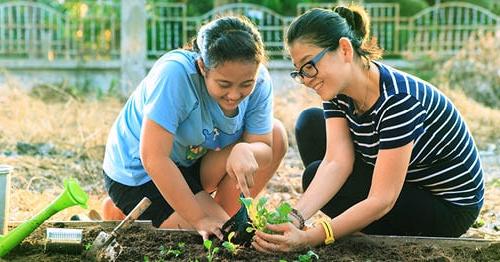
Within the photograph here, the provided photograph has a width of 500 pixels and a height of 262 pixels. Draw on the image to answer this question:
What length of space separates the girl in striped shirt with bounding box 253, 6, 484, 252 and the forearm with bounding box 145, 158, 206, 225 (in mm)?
326

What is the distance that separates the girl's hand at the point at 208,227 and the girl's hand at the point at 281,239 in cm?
20

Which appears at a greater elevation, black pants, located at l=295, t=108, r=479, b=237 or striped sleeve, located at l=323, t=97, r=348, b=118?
striped sleeve, located at l=323, t=97, r=348, b=118

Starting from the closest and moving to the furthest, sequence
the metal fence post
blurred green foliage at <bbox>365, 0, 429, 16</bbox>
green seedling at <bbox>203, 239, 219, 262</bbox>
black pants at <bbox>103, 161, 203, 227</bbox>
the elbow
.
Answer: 1. green seedling at <bbox>203, 239, 219, 262</bbox>
2. the elbow
3. black pants at <bbox>103, 161, 203, 227</bbox>
4. the metal fence post
5. blurred green foliage at <bbox>365, 0, 429, 16</bbox>

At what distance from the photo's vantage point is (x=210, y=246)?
275 cm

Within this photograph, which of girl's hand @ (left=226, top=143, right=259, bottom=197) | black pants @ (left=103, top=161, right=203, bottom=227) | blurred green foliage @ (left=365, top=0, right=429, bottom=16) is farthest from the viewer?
blurred green foliage @ (left=365, top=0, right=429, bottom=16)

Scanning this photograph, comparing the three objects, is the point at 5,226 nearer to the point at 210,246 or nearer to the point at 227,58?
the point at 210,246

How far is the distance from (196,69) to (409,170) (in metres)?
0.91

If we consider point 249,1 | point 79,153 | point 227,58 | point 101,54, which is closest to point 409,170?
point 227,58

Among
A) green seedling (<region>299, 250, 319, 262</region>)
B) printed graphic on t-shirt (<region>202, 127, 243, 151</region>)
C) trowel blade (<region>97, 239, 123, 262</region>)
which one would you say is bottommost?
trowel blade (<region>97, 239, 123, 262</region>)

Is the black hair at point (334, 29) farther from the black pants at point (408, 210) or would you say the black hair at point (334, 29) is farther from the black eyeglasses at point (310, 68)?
the black pants at point (408, 210)

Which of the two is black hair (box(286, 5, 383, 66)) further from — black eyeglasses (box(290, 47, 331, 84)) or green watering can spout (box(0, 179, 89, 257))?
green watering can spout (box(0, 179, 89, 257))

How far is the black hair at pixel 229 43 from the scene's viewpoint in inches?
115

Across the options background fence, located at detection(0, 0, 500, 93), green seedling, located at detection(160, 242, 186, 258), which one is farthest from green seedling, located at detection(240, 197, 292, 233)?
background fence, located at detection(0, 0, 500, 93)

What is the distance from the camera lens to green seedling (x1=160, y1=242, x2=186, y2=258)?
2.86m
